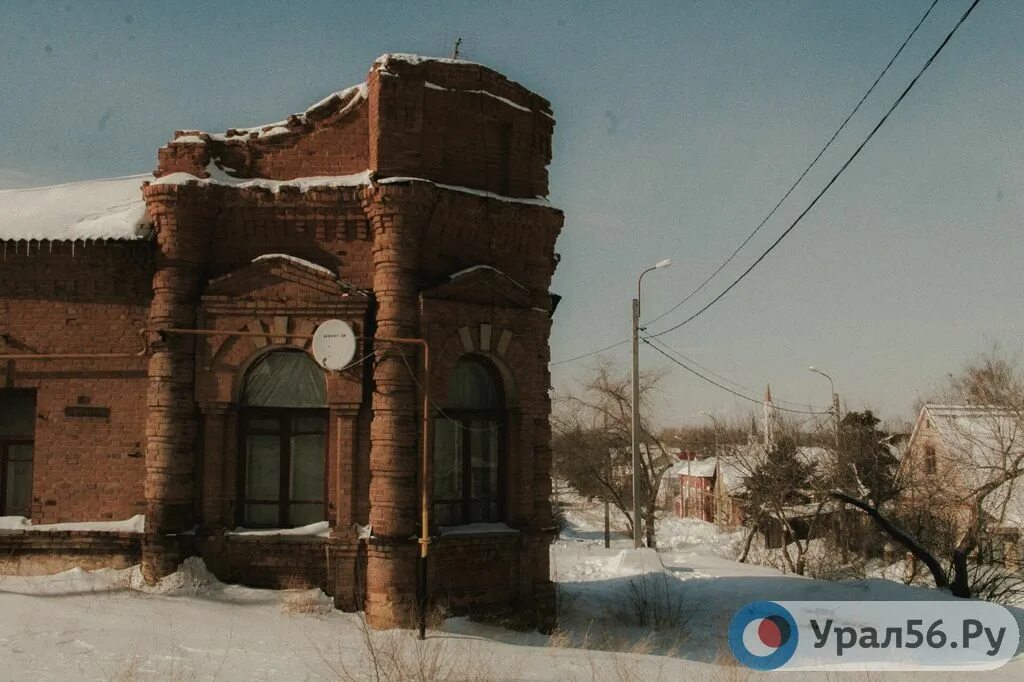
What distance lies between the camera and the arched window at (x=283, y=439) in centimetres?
1184

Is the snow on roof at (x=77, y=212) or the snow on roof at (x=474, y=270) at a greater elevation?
the snow on roof at (x=77, y=212)

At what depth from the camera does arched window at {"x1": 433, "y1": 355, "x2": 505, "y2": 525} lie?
1213 cm

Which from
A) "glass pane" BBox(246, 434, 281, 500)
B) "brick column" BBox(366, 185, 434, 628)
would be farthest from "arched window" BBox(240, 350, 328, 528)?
"brick column" BBox(366, 185, 434, 628)

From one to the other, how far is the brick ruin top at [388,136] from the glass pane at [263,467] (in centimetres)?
378

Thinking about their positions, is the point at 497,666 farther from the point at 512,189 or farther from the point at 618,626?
the point at 512,189

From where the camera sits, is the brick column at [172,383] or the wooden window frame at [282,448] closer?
the brick column at [172,383]

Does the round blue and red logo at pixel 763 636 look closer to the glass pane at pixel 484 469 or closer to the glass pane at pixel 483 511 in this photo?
the glass pane at pixel 483 511

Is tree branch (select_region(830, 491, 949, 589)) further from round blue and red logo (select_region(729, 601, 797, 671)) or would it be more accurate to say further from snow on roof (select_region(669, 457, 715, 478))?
snow on roof (select_region(669, 457, 715, 478))

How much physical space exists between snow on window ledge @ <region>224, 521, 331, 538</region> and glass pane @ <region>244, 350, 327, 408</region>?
169 centimetres

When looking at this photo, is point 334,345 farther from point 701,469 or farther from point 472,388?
point 701,469

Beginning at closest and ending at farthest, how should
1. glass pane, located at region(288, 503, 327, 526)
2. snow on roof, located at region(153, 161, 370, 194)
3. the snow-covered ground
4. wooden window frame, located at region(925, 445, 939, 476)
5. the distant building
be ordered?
the snow-covered ground < snow on roof, located at region(153, 161, 370, 194) < glass pane, located at region(288, 503, 327, 526) < the distant building < wooden window frame, located at region(925, 445, 939, 476)

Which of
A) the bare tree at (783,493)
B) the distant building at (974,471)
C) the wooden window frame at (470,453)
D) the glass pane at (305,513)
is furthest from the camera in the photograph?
the bare tree at (783,493)

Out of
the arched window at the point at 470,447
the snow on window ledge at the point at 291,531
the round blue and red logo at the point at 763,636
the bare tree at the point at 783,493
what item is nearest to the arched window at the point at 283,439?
the snow on window ledge at the point at 291,531

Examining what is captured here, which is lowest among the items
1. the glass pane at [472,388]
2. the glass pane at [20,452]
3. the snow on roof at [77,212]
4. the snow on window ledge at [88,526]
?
the snow on window ledge at [88,526]
